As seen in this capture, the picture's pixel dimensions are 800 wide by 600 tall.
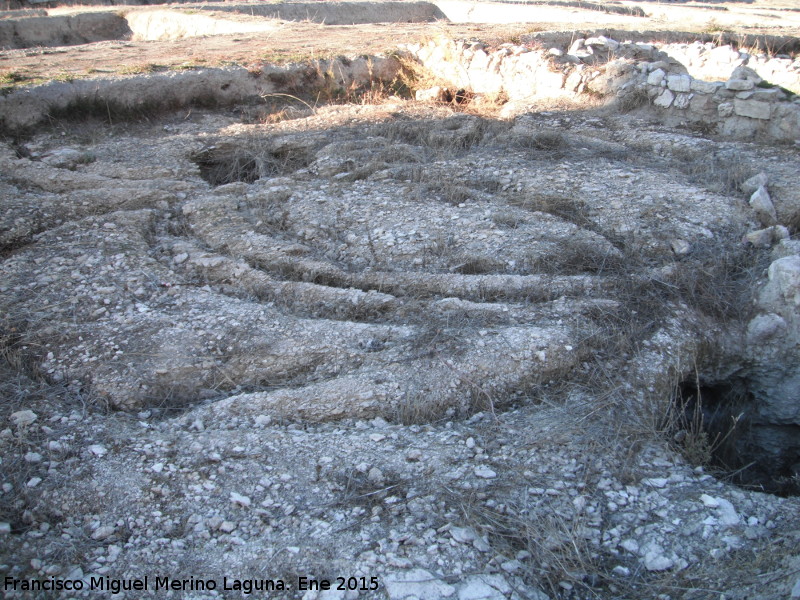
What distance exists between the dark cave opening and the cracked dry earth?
0.35 metres

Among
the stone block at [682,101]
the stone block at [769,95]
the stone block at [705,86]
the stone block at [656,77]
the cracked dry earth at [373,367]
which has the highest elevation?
the stone block at [656,77]

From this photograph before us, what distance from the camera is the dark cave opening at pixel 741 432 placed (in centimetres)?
312

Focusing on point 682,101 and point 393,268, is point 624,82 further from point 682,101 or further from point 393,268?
point 393,268

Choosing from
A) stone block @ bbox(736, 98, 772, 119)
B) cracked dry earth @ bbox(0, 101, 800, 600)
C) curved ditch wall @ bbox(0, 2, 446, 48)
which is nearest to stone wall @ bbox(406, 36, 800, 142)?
stone block @ bbox(736, 98, 772, 119)

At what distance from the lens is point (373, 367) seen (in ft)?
9.74

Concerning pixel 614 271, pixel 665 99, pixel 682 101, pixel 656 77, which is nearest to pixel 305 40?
pixel 656 77

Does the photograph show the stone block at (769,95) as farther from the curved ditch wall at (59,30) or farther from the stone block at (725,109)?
the curved ditch wall at (59,30)

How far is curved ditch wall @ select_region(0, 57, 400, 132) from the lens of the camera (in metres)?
5.15

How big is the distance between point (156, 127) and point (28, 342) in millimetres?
2927

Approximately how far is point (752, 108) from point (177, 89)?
4.94 meters

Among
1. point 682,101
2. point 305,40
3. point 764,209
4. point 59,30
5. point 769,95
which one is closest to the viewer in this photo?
point 764,209

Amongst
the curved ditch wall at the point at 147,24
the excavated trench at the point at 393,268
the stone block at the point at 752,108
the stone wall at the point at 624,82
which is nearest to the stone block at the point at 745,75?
the stone wall at the point at 624,82

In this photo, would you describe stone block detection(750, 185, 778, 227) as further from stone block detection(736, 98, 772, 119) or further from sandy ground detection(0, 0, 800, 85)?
sandy ground detection(0, 0, 800, 85)

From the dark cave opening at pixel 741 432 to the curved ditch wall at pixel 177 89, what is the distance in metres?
4.63
